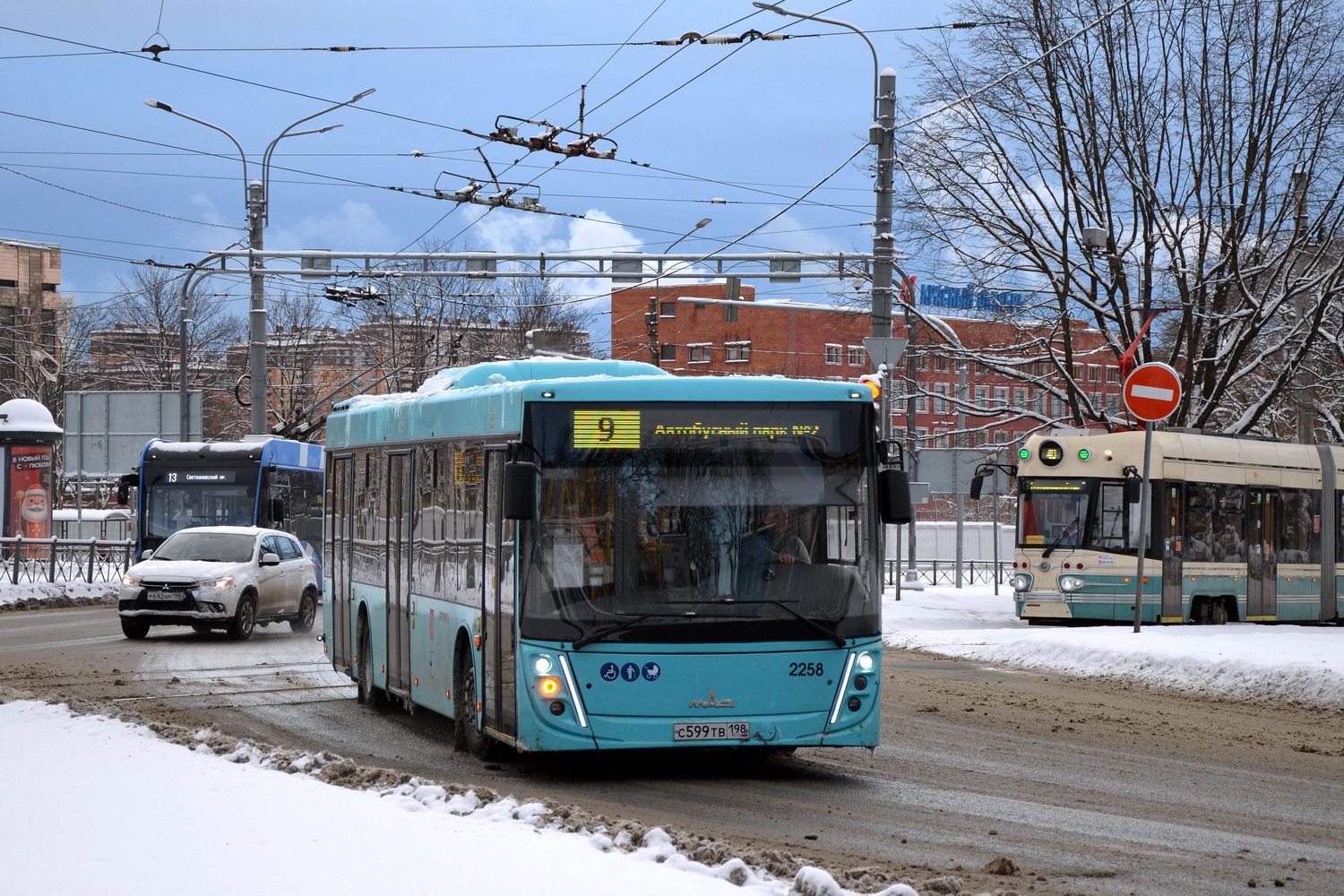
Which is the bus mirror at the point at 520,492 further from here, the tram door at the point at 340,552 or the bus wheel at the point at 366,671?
the tram door at the point at 340,552

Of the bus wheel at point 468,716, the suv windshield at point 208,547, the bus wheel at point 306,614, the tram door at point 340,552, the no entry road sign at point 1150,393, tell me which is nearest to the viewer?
the bus wheel at point 468,716

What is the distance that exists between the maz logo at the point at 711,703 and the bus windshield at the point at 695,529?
13.8 inches

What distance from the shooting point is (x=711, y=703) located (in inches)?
420

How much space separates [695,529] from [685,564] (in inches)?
8.4

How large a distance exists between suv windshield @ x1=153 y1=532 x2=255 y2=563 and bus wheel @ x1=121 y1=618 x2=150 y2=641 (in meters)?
1.21

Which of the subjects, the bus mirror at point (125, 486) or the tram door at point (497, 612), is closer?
the tram door at point (497, 612)

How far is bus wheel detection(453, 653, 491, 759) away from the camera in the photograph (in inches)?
468

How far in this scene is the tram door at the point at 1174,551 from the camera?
86.7 ft

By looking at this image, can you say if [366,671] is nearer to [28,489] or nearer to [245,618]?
[245,618]

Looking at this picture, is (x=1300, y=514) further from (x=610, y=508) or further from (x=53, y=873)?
(x=53, y=873)

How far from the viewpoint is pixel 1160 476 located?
26516 millimetres

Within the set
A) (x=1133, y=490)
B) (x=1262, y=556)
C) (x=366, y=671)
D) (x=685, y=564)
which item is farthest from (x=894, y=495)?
(x=1262, y=556)

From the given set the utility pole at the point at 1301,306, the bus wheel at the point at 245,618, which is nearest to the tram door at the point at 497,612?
the bus wheel at the point at 245,618

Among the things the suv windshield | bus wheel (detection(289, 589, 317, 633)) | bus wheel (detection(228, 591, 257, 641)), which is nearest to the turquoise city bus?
bus wheel (detection(289, 589, 317, 633))
